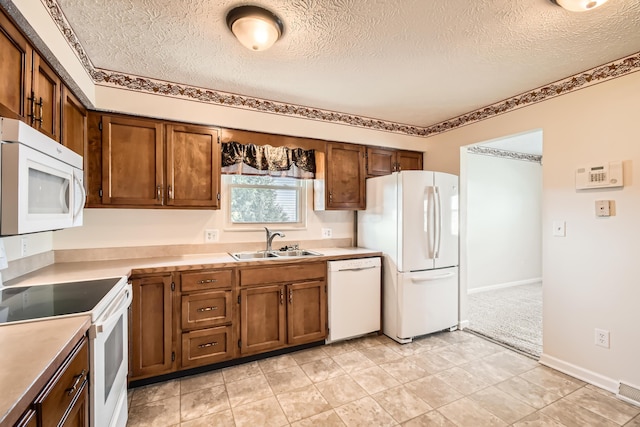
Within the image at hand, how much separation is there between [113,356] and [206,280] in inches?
34.9

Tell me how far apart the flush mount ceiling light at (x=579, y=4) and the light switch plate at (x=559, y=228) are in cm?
157

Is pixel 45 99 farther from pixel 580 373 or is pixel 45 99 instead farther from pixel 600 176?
pixel 580 373

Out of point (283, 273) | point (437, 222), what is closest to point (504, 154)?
point (437, 222)

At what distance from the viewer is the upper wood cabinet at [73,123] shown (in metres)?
1.90

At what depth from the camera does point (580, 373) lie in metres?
2.35

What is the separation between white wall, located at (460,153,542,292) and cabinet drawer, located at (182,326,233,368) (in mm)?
3856

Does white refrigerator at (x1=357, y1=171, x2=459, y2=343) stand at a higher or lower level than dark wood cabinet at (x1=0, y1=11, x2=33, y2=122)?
lower

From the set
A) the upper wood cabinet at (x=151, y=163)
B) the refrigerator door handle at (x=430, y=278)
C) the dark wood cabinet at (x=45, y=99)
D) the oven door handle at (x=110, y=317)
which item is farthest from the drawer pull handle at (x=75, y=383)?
the refrigerator door handle at (x=430, y=278)

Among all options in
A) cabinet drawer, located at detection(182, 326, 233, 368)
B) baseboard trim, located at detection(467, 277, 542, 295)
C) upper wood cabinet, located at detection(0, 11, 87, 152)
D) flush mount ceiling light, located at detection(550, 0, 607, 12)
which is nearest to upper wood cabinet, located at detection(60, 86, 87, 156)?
upper wood cabinet, located at detection(0, 11, 87, 152)

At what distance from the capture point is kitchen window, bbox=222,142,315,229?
295cm

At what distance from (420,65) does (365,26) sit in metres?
0.67

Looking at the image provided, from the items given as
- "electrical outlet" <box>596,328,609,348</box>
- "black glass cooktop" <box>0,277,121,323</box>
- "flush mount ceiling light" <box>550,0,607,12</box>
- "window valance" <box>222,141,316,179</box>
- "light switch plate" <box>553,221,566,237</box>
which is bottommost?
"electrical outlet" <box>596,328,609,348</box>

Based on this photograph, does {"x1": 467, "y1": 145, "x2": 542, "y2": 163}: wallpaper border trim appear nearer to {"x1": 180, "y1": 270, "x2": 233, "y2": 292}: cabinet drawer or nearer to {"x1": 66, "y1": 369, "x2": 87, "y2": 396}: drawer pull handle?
{"x1": 180, "y1": 270, "x2": 233, "y2": 292}: cabinet drawer

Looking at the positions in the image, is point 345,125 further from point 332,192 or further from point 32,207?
point 32,207
